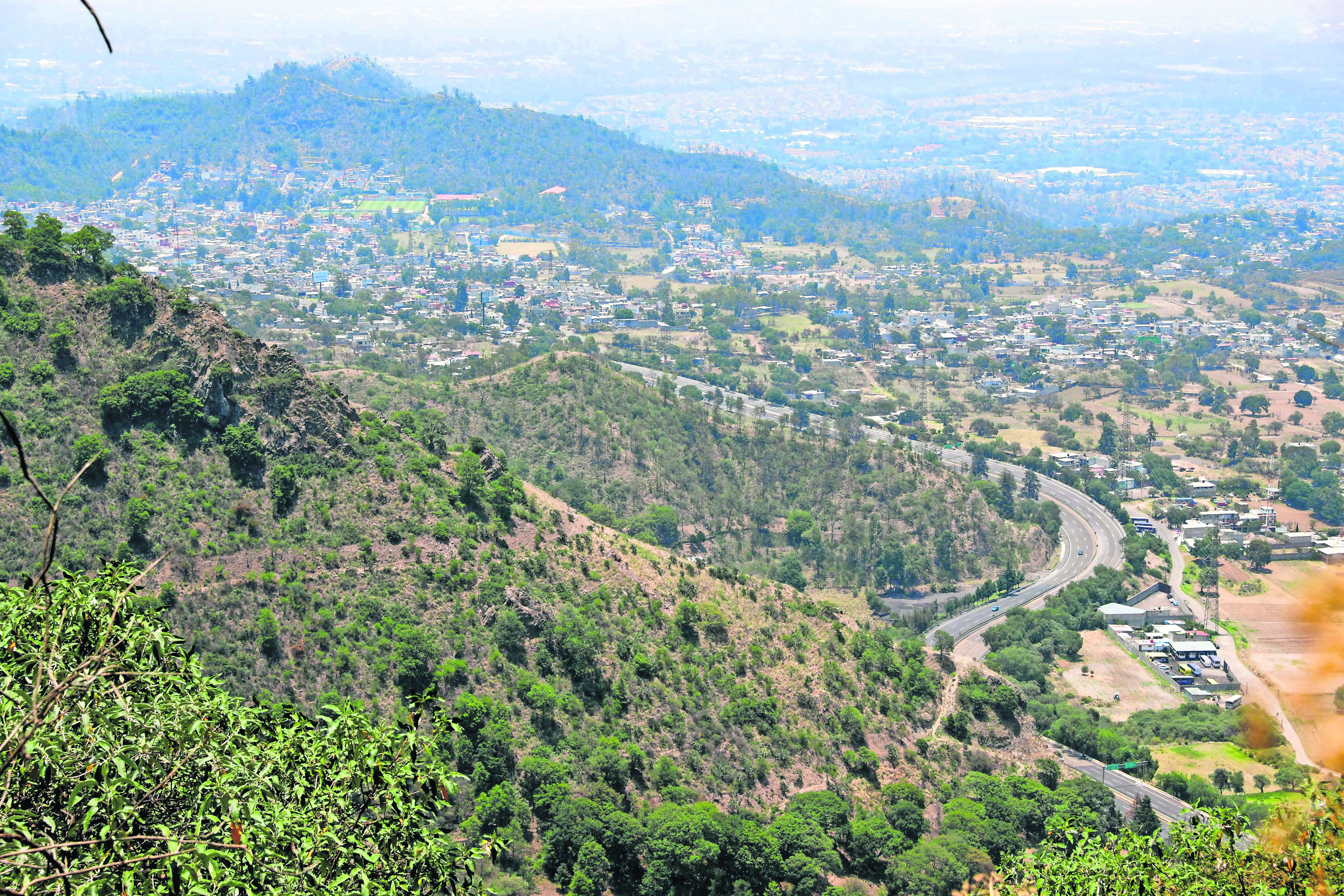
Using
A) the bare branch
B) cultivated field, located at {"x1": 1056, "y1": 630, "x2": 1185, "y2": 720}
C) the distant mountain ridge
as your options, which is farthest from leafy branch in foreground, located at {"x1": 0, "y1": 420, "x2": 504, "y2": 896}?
the distant mountain ridge

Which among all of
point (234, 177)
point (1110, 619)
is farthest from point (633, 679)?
point (234, 177)

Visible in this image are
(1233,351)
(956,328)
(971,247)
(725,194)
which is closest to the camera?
(1233,351)

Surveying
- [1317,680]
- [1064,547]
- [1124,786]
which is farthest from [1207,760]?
[1317,680]

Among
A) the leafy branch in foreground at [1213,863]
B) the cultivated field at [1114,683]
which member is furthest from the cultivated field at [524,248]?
the leafy branch in foreground at [1213,863]

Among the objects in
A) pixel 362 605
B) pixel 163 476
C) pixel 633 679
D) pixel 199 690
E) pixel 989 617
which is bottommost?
pixel 989 617

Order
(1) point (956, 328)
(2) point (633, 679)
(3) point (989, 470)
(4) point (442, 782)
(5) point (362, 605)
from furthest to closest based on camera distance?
(1) point (956, 328), (3) point (989, 470), (2) point (633, 679), (5) point (362, 605), (4) point (442, 782)

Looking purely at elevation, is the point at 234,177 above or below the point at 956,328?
above

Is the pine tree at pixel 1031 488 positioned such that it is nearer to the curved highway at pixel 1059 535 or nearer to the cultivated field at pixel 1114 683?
the curved highway at pixel 1059 535

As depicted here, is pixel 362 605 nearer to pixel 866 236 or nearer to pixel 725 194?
pixel 866 236
